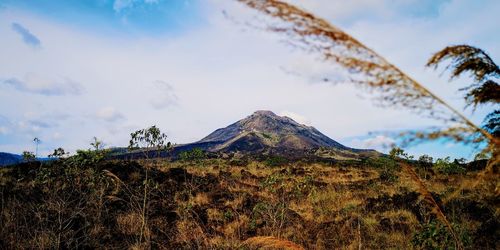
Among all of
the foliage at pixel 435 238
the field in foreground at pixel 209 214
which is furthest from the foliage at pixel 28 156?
the foliage at pixel 435 238

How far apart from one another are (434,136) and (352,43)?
59cm

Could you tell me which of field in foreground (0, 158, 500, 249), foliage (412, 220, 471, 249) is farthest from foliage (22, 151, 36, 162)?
foliage (412, 220, 471, 249)

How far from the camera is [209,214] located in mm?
10352

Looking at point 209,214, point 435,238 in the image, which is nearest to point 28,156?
point 209,214

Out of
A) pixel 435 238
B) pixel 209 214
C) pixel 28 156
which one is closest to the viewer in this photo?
pixel 435 238

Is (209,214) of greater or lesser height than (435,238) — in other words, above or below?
above

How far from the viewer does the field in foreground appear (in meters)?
6.40

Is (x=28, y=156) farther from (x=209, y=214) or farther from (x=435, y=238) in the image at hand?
(x=435, y=238)

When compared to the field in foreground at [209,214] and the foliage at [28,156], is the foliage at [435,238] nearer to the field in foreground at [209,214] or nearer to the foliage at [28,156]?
the field in foreground at [209,214]

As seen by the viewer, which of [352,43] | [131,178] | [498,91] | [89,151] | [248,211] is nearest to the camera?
[352,43]

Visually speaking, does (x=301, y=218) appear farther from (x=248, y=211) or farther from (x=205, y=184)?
(x=205, y=184)

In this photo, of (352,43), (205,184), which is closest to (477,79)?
(352,43)

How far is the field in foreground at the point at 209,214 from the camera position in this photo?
6398 mm

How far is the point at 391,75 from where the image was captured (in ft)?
5.45
